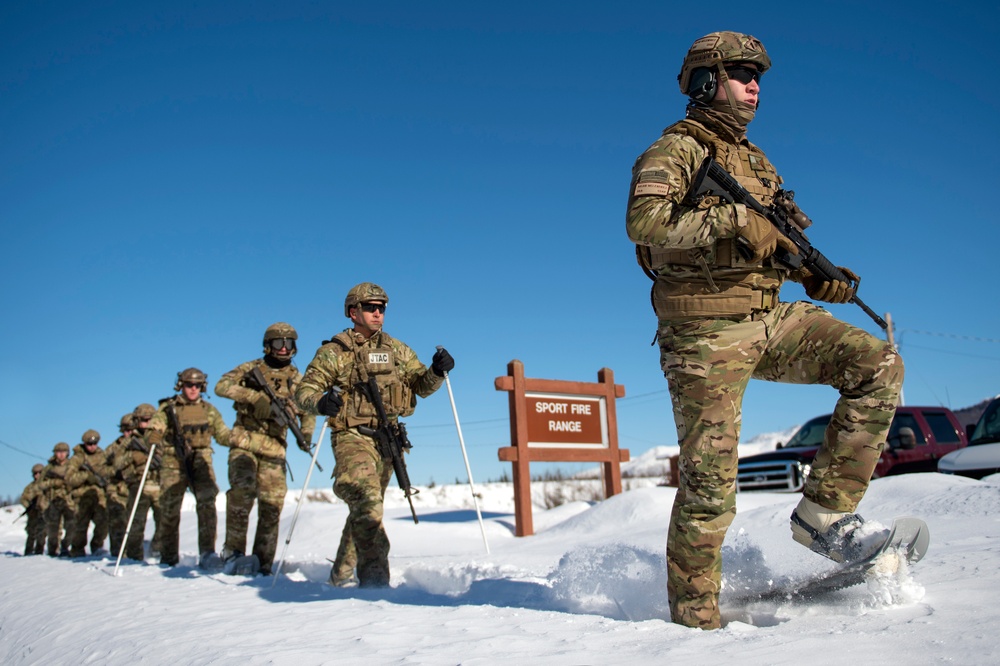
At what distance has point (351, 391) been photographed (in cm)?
625

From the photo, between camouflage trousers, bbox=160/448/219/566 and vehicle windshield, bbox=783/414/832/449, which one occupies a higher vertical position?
vehicle windshield, bbox=783/414/832/449

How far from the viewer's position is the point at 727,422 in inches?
127

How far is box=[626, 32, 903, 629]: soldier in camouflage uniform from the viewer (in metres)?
3.18

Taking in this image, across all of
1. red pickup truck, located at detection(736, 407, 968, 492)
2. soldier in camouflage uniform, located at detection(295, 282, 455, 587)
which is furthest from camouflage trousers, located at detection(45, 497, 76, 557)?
red pickup truck, located at detection(736, 407, 968, 492)

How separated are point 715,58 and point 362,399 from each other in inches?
145

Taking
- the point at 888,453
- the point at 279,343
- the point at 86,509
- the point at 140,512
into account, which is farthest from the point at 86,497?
the point at 888,453

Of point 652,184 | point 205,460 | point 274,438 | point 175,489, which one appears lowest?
point 175,489

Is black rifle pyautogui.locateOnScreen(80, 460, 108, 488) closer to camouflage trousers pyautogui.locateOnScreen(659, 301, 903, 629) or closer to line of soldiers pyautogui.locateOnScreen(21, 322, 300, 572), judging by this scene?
line of soldiers pyautogui.locateOnScreen(21, 322, 300, 572)

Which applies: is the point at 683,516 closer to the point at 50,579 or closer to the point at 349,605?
the point at 349,605

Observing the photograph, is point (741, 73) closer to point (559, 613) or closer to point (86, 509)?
point (559, 613)

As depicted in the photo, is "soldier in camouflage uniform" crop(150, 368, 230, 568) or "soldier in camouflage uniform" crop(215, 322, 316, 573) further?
"soldier in camouflage uniform" crop(150, 368, 230, 568)

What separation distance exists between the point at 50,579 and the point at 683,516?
771 centimetres

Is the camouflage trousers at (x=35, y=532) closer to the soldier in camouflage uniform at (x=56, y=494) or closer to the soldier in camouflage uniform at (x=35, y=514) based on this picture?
the soldier in camouflage uniform at (x=35, y=514)

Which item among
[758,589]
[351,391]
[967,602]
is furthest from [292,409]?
[967,602]
